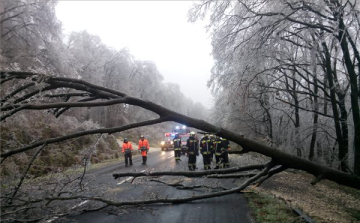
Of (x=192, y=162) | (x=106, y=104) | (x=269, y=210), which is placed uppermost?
(x=106, y=104)

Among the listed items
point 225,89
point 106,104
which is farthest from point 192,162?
point 106,104

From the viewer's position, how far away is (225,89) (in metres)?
13.5

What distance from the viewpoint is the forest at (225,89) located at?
3196mm

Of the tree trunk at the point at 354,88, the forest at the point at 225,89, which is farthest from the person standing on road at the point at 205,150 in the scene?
the tree trunk at the point at 354,88

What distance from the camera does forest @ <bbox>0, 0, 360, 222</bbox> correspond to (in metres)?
3.20

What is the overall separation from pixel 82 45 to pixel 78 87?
110 feet

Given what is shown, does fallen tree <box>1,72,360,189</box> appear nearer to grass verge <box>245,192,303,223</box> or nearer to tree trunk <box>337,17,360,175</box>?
grass verge <box>245,192,303,223</box>

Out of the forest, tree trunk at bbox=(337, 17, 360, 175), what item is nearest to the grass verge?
the forest

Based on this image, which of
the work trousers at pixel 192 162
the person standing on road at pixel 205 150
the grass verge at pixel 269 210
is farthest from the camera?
the work trousers at pixel 192 162

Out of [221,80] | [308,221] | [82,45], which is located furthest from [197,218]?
[82,45]

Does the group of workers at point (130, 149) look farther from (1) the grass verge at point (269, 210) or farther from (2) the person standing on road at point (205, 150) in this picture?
(1) the grass verge at point (269, 210)

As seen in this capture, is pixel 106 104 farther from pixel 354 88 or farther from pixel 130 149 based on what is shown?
pixel 130 149

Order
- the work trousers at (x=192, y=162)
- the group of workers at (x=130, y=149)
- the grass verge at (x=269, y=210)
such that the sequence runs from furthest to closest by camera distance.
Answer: the group of workers at (x=130, y=149), the work trousers at (x=192, y=162), the grass verge at (x=269, y=210)

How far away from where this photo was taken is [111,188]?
8.88 metres
